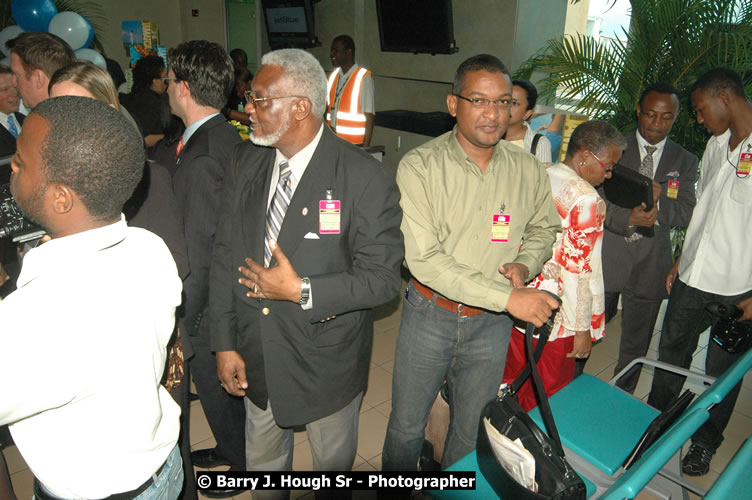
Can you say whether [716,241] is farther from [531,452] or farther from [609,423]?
[531,452]

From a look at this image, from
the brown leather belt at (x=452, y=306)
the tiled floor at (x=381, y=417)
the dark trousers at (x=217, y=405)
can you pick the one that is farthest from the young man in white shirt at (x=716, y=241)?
the dark trousers at (x=217, y=405)

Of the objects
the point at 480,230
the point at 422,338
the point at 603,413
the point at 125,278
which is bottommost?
the point at 603,413

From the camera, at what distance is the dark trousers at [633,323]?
9.86 feet

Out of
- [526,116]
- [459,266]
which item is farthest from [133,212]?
[526,116]

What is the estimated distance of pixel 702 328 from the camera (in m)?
2.73

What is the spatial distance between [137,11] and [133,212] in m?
9.81

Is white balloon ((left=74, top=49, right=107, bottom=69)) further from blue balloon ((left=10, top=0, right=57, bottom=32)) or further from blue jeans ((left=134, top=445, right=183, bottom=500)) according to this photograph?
blue jeans ((left=134, top=445, right=183, bottom=500))

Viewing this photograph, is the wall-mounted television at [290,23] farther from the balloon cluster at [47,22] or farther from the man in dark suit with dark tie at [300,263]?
the man in dark suit with dark tie at [300,263]

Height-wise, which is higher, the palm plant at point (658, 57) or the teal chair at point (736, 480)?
the palm plant at point (658, 57)

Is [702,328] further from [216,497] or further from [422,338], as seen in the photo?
[216,497]

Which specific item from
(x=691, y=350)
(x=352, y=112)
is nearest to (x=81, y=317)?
(x=691, y=350)

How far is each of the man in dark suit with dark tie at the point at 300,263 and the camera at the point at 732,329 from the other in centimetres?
163

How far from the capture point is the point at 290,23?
8383 millimetres

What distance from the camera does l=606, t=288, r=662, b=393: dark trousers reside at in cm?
301
